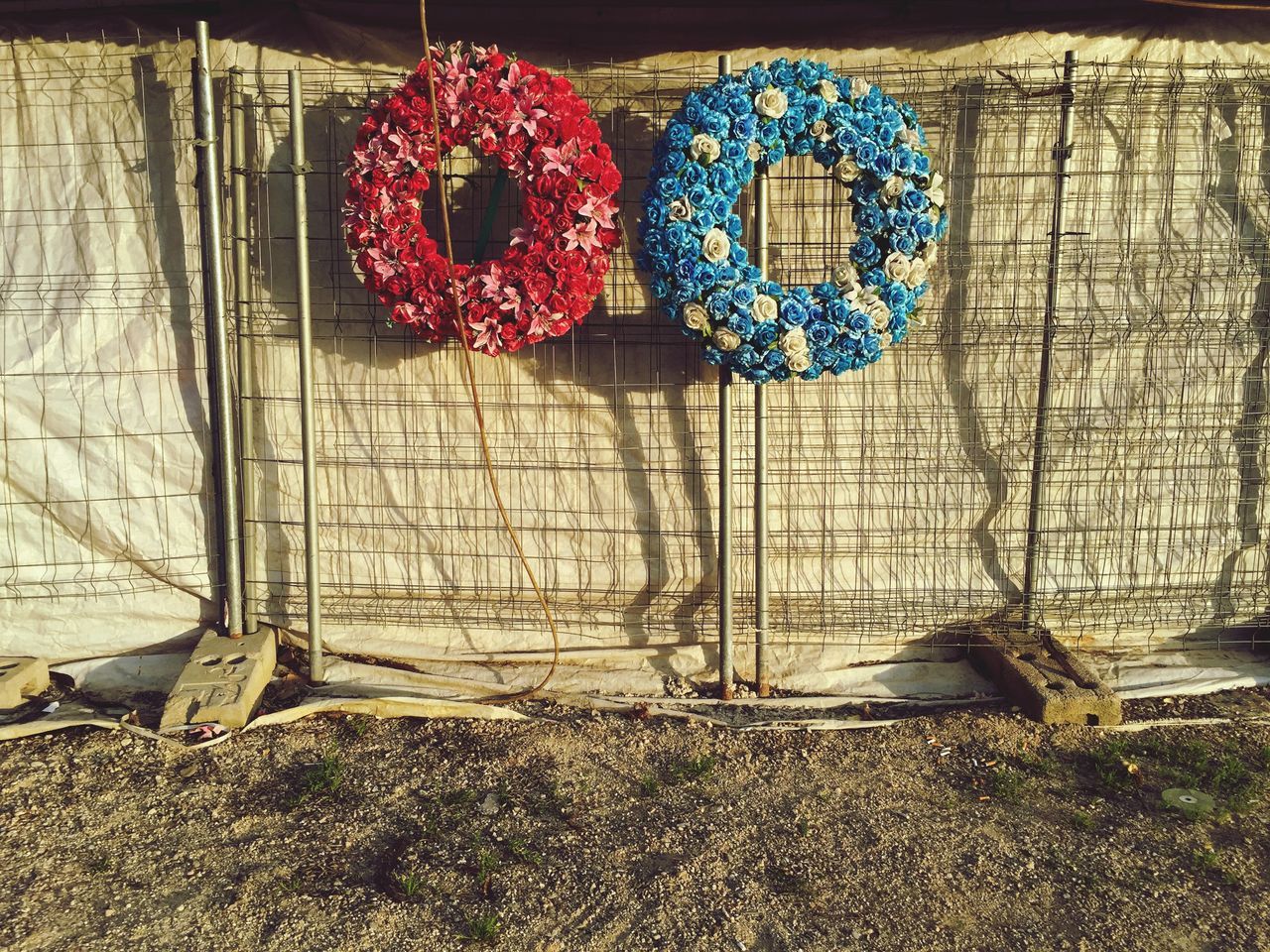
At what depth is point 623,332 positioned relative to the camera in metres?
4.88

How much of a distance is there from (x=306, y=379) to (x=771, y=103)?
2380 millimetres

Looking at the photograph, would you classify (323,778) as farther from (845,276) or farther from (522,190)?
(845,276)

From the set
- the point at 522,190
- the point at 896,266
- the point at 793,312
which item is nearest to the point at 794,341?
the point at 793,312

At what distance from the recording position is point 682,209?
4.14 meters

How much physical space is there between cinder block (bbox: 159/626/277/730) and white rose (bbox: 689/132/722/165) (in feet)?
Result: 9.93

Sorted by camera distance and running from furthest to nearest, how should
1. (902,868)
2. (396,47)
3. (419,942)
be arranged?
(396,47) < (902,868) < (419,942)

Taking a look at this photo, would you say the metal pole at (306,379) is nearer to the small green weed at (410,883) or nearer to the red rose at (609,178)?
the red rose at (609,178)

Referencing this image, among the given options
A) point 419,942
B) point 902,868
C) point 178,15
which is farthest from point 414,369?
point 902,868

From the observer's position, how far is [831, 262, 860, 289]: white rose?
167 inches

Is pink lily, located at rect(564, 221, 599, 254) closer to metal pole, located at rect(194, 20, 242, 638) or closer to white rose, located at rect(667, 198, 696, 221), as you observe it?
white rose, located at rect(667, 198, 696, 221)

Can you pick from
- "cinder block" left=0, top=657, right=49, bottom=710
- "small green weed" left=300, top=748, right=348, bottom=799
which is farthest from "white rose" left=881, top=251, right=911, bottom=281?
"cinder block" left=0, top=657, right=49, bottom=710

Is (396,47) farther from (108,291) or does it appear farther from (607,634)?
(607,634)

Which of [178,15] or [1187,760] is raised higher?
[178,15]

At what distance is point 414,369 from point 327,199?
0.91 metres
